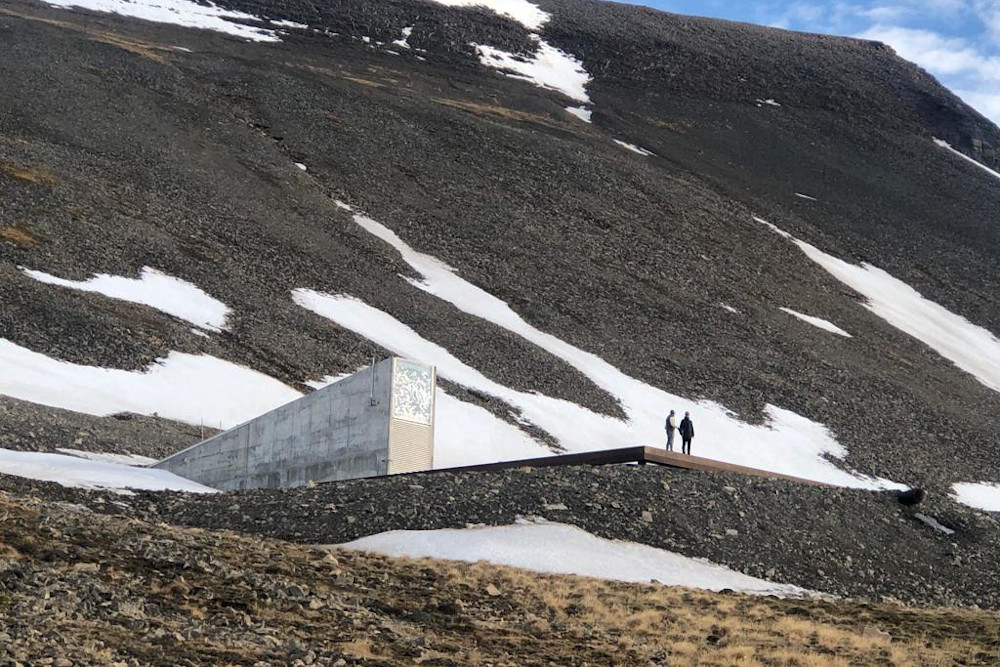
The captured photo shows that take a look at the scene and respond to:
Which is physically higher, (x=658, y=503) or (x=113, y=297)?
(x=113, y=297)

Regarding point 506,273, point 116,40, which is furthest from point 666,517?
point 116,40

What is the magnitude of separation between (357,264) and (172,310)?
1160 cm

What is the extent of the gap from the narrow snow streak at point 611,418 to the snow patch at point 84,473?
13450mm

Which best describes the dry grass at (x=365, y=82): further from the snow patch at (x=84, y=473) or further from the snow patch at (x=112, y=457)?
the snow patch at (x=84, y=473)

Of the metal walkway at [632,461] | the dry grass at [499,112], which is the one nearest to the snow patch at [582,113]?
the dry grass at [499,112]

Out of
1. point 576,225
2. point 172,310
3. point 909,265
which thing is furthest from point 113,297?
point 909,265

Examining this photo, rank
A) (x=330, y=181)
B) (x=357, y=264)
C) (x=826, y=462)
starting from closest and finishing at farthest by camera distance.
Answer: (x=826, y=462) → (x=357, y=264) → (x=330, y=181)

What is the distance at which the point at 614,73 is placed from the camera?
10275cm

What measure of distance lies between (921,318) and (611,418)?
29.5 metres

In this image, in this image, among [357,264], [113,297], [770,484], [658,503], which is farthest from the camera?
[357,264]

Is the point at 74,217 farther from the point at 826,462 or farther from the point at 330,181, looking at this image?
the point at 826,462

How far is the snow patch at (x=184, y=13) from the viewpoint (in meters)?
90.2

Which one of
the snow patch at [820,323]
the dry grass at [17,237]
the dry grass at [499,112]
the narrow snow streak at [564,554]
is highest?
the dry grass at [499,112]

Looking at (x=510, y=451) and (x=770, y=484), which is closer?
(x=770, y=484)
